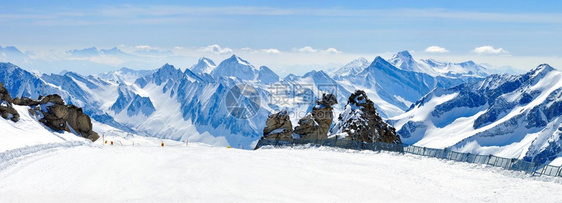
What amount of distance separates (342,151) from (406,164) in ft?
40.2

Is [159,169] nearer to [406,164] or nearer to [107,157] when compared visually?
[107,157]

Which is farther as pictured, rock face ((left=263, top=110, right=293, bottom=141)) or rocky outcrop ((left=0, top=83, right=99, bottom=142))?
rock face ((left=263, top=110, right=293, bottom=141))

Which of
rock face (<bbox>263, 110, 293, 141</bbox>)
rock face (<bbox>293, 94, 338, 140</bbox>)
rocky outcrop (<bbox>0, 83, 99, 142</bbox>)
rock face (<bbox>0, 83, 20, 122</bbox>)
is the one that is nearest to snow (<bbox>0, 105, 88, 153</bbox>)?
rock face (<bbox>0, 83, 20, 122</bbox>)

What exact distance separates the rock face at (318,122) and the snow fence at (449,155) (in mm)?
11250

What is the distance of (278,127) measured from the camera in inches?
3182

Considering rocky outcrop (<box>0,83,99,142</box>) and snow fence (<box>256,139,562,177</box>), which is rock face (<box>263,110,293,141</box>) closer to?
snow fence (<box>256,139,562,177</box>)

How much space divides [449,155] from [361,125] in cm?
3473

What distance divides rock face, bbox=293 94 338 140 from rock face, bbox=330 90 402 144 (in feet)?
6.09

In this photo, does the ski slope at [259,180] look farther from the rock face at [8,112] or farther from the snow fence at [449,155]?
the rock face at [8,112]

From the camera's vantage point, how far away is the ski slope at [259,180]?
33.1m

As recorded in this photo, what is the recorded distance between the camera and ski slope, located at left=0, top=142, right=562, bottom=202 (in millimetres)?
33062

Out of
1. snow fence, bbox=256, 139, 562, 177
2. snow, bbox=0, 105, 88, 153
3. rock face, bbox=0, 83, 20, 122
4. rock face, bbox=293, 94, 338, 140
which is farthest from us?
rock face, bbox=293, 94, 338, 140

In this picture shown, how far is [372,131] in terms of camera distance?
84.4 meters

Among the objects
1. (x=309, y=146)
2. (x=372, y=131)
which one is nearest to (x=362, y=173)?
(x=309, y=146)
